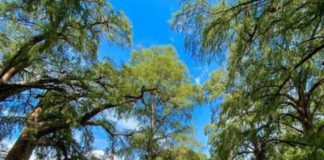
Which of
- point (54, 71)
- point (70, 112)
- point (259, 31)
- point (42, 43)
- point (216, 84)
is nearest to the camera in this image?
point (259, 31)

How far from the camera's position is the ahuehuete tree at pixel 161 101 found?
14344 millimetres

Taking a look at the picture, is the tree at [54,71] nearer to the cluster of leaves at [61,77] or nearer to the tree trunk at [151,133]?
the cluster of leaves at [61,77]

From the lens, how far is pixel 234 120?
1087 cm

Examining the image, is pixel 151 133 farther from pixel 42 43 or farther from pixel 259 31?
pixel 259 31

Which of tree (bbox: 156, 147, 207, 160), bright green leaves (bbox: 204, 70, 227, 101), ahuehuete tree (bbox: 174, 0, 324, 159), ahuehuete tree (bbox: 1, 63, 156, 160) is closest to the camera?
ahuehuete tree (bbox: 174, 0, 324, 159)

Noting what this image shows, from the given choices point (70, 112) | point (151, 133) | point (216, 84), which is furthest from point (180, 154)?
point (70, 112)

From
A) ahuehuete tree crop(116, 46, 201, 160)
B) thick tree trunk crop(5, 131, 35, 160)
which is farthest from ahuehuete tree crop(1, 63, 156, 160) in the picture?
ahuehuete tree crop(116, 46, 201, 160)

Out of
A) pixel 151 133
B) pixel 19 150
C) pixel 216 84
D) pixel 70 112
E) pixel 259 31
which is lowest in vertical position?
pixel 259 31

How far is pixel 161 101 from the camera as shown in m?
14.6

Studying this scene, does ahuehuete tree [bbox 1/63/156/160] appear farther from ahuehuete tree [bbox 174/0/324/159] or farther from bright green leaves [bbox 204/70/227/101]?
ahuehuete tree [bbox 174/0/324/159]

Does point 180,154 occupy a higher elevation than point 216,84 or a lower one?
lower

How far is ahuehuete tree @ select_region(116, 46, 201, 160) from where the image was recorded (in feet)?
47.1

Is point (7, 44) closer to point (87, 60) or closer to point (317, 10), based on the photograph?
point (87, 60)

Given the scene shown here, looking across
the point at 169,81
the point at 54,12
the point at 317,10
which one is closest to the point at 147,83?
the point at 169,81
